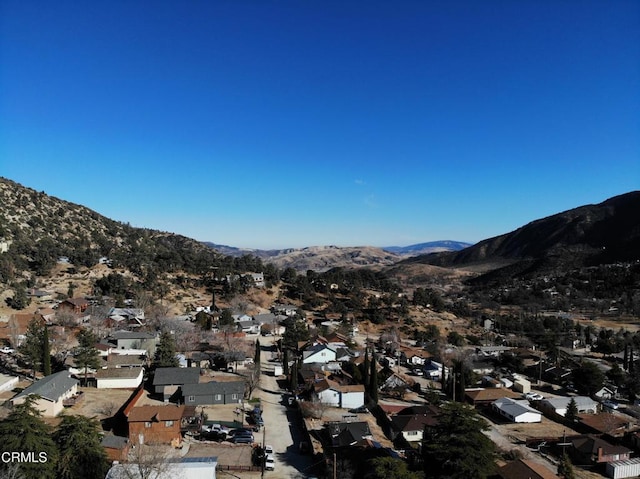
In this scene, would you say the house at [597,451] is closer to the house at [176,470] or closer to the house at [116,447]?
the house at [176,470]

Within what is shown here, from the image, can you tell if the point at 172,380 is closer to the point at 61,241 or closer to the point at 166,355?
the point at 166,355

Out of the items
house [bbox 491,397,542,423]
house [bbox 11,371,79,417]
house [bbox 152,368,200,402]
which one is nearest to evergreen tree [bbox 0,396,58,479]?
house [bbox 11,371,79,417]

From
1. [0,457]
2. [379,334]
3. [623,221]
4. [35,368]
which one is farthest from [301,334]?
[623,221]

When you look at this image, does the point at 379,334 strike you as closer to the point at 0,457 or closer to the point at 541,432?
the point at 541,432

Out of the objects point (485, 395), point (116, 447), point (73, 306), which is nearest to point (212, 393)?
point (116, 447)

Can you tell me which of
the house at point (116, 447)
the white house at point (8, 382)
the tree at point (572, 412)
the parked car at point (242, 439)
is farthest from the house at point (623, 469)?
the white house at point (8, 382)

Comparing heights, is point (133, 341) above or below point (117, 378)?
above
